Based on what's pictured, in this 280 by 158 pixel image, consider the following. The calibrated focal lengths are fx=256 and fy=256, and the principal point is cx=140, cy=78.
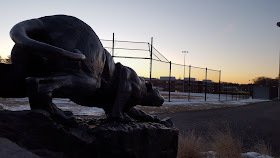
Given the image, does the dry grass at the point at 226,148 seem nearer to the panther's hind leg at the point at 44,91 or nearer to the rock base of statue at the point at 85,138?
the rock base of statue at the point at 85,138

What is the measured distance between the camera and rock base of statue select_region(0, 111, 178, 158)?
7.77 ft

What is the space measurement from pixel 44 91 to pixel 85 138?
0.70 meters

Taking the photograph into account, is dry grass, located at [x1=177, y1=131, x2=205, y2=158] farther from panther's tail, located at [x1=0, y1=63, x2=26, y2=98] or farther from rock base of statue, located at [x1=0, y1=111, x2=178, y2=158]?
panther's tail, located at [x1=0, y1=63, x2=26, y2=98]

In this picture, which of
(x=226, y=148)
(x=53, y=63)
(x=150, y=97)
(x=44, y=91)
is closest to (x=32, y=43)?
(x=53, y=63)

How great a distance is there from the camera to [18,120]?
7.72 feet

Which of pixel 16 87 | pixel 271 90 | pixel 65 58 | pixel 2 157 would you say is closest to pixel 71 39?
pixel 65 58

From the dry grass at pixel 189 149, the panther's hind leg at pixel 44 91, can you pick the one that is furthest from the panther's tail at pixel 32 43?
the dry grass at pixel 189 149

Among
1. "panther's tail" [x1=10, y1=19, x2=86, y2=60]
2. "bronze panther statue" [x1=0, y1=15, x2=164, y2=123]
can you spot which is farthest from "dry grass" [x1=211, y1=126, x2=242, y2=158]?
"panther's tail" [x1=10, y1=19, x2=86, y2=60]

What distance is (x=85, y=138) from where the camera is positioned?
281cm

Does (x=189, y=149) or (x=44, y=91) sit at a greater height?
(x=44, y=91)

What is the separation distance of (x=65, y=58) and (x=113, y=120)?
4.29 feet

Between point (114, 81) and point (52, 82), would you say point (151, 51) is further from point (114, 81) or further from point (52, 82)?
point (52, 82)

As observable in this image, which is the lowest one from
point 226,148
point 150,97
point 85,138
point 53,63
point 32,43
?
point 226,148

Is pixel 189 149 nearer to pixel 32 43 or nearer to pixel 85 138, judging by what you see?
pixel 85 138
